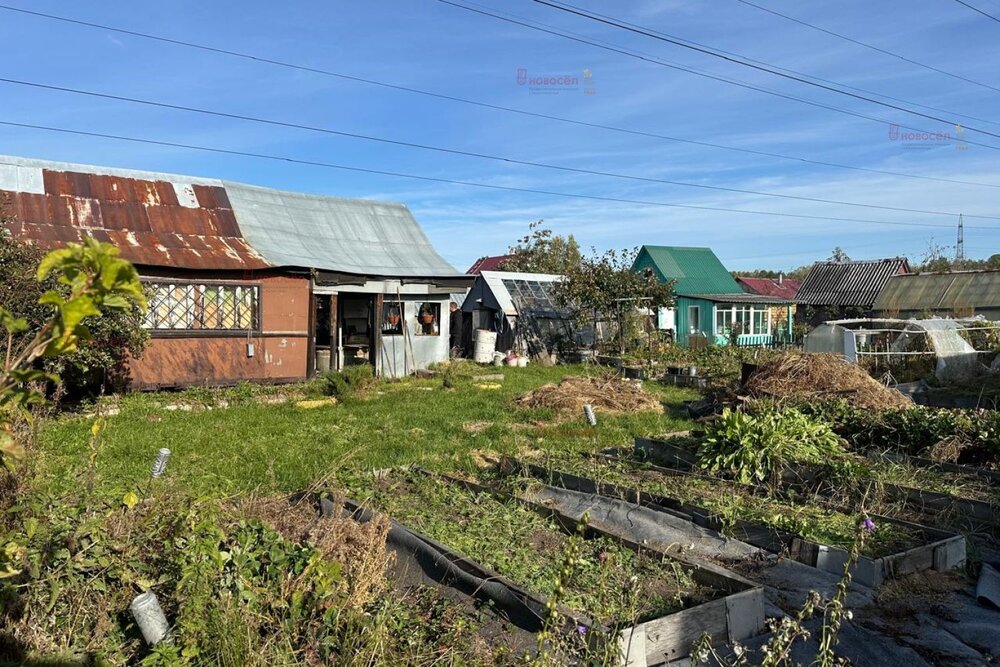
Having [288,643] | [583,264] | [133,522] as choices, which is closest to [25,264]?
[133,522]

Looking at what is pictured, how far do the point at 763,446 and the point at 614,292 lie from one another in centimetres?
1464

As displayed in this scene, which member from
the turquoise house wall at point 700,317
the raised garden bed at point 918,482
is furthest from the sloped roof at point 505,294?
the raised garden bed at point 918,482

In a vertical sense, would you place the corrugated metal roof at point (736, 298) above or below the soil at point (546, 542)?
above

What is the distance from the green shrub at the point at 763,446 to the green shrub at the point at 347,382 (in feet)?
23.9

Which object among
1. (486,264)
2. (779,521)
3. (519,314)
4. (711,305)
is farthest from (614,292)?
(486,264)

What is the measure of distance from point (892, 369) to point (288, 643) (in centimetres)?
1635

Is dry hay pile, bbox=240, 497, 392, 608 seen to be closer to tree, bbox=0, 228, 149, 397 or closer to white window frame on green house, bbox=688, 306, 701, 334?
tree, bbox=0, 228, 149, 397

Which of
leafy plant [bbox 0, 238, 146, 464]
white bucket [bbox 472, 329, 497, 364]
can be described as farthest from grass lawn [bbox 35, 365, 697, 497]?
white bucket [bbox 472, 329, 497, 364]

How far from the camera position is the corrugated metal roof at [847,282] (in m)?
33.9

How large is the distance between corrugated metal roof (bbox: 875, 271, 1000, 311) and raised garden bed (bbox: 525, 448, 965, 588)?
25.9m

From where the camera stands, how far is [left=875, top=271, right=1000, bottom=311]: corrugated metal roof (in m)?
29.2

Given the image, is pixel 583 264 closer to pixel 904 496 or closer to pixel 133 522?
pixel 904 496

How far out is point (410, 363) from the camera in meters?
17.7

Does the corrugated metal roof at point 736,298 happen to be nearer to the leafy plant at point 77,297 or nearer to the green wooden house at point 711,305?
the green wooden house at point 711,305
